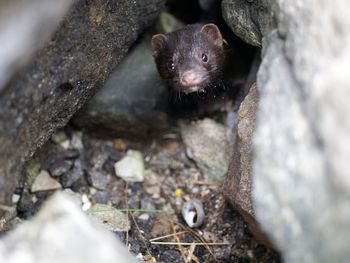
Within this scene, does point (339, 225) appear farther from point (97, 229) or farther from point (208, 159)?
point (208, 159)

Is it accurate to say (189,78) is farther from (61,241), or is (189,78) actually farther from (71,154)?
(61,241)

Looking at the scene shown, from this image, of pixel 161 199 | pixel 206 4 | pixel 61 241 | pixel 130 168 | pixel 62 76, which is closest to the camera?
pixel 61 241

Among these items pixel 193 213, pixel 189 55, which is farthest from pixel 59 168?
pixel 189 55

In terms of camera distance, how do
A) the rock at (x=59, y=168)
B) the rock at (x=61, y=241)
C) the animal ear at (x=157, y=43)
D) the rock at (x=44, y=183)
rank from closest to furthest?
the rock at (x=61, y=241) → the rock at (x=44, y=183) → the rock at (x=59, y=168) → the animal ear at (x=157, y=43)

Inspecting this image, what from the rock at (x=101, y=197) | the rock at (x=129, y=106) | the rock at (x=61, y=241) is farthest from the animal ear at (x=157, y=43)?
the rock at (x=61, y=241)

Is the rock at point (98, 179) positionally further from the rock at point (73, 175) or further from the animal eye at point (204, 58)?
the animal eye at point (204, 58)

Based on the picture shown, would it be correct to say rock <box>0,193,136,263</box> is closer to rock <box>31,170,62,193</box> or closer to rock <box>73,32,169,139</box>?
rock <box>31,170,62,193</box>

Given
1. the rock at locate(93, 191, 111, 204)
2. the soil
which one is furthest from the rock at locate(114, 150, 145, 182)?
the rock at locate(93, 191, 111, 204)
